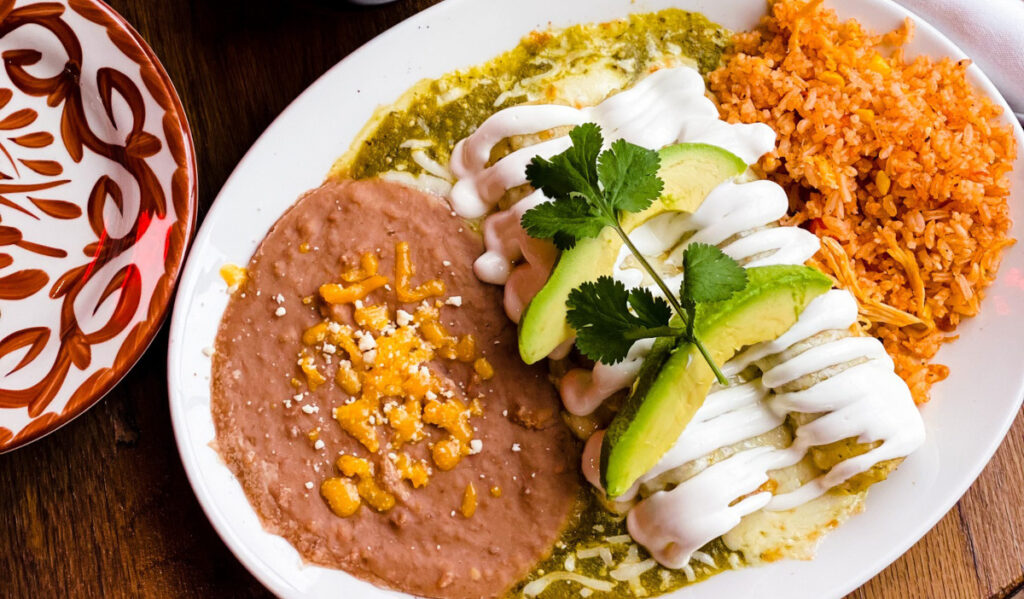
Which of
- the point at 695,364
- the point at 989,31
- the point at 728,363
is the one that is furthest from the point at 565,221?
the point at 989,31

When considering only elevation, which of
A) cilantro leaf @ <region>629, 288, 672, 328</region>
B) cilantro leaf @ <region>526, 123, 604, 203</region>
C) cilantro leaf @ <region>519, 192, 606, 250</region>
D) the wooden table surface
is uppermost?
cilantro leaf @ <region>526, 123, 604, 203</region>

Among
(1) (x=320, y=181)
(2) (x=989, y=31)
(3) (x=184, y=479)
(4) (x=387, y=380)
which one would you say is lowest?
(3) (x=184, y=479)

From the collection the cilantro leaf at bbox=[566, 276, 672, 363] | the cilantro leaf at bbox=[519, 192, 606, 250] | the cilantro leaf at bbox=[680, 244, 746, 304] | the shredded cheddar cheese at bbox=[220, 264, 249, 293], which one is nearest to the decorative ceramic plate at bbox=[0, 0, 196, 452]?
the shredded cheddar cheese at bbox=[220, 264, 249, 293]

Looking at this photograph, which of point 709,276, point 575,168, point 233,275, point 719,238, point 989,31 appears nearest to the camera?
point 709,276

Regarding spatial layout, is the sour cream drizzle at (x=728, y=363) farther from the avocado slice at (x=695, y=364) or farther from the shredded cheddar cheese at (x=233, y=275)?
the shredded cheddar cheese at (x=233, y=275)

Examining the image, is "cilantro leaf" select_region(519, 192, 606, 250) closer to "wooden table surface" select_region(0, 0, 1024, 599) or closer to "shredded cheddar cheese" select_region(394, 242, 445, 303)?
"shredded cheddar cheese" select_region(394, 242, 445, 303)

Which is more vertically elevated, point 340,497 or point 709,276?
point 709,276

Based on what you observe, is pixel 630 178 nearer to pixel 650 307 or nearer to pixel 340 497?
pixel 650 307
